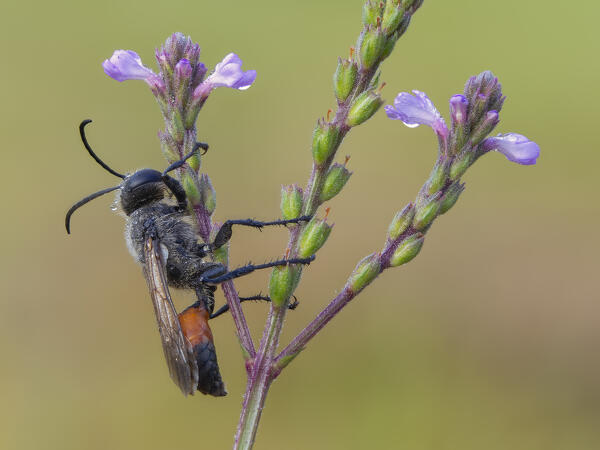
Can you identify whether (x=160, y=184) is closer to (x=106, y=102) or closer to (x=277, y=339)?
(x=277, y=339)

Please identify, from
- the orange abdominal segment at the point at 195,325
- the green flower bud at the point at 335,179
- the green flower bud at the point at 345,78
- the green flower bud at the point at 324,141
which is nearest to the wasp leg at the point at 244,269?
the orange abdominal segment at the point at 195,325

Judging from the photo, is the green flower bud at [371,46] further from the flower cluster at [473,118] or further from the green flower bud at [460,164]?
the green flower bud at [460,164]

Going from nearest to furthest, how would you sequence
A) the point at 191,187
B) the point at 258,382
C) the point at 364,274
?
the point at 258,382
the point at 364,274
the point at 191,187

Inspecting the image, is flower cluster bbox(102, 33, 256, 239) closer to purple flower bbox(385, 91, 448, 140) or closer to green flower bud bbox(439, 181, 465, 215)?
purple flower bbox(385, 91, 448, 140)

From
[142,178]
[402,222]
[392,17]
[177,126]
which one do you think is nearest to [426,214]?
[402,222]

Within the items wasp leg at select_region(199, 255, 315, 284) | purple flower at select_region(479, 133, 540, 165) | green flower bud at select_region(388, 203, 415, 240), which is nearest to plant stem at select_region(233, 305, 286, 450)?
wasp leg at select_region(199, 255, 315, 284)

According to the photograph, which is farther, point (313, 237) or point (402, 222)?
point (402, 222)

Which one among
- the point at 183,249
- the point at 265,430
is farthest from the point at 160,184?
the point at 265,430

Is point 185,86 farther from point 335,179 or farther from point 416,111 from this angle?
point 416,111
